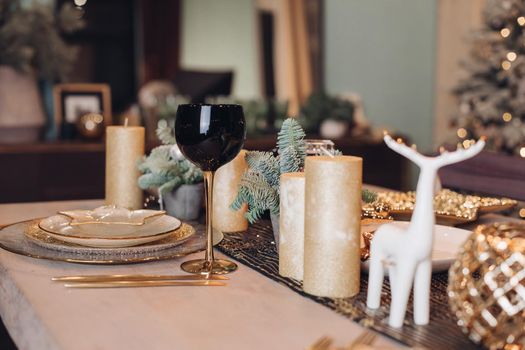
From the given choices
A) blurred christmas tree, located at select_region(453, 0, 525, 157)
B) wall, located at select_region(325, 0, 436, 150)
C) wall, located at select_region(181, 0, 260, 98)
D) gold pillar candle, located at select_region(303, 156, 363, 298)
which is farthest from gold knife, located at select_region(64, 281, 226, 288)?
wall, located at select_region(181, 0, 260, 98)

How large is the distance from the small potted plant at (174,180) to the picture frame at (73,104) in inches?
69.8

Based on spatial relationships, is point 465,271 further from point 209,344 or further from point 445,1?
point 445,1

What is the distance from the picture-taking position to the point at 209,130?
930mm

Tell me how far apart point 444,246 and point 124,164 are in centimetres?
65

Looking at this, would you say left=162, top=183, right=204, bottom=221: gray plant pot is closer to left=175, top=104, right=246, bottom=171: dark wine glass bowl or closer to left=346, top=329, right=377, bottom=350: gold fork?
left=175, top=104, right=246, bottom=171: dark wine glass bowl

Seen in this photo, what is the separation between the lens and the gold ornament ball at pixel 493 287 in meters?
0.65

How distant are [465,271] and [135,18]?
25.2 ft

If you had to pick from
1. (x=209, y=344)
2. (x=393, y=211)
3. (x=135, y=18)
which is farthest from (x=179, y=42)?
(x=209, y=344)

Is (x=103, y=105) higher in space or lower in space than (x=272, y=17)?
lower

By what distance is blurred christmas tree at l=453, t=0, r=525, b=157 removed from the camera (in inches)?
148

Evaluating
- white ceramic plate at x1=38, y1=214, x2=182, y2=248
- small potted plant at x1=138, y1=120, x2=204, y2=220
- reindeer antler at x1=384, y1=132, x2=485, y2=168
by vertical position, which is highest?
reindeer antler at x1=384, y1=132, x2=485, y2=168

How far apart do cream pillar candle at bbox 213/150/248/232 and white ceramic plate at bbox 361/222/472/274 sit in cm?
30

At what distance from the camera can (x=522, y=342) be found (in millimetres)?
656

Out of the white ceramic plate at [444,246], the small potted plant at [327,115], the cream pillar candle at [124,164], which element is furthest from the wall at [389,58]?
the white ceramic plate at [444,246]
